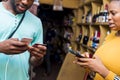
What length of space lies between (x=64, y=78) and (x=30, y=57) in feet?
1.35

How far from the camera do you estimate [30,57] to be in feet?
5.81

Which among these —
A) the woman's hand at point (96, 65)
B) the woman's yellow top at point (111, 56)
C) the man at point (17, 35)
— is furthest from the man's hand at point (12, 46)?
the woman's yellow top at point (111, 56)

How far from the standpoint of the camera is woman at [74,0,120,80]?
150cm

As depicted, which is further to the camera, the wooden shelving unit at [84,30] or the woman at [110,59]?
the wooden shelving unit at [84,30]

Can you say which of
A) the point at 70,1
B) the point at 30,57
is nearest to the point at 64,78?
the point at 30,57

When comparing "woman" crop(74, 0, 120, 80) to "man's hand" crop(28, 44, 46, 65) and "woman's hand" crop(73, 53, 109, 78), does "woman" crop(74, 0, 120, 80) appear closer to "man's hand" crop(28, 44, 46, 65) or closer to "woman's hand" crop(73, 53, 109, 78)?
"woman's hand" crop(73, 53, 109, 78)

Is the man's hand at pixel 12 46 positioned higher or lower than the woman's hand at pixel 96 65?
higher

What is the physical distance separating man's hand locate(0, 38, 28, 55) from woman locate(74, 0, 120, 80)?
39 cm

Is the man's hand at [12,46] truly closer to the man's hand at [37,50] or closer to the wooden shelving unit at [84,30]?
the man's hand at [37,50]

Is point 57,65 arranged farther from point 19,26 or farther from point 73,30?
point 19,26

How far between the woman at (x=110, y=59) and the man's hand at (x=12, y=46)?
39 cm

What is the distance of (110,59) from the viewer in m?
1.56

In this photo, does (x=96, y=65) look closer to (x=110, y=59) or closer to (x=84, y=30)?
(x=110, y=59)

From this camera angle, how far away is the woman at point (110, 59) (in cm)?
150
